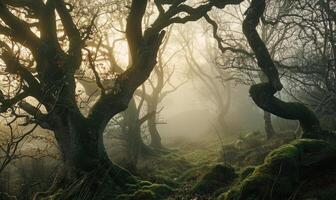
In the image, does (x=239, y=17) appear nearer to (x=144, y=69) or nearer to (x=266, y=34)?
(x=266, y=34)

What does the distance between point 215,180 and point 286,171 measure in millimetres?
3839

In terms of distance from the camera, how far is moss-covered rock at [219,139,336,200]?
8242 mm

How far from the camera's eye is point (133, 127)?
28.1 metres

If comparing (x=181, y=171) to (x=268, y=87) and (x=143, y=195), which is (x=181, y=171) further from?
(x=143, y=195)

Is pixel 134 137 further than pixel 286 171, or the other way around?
pixel 134 137

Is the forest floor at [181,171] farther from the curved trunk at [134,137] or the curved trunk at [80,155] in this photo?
the curved trunk at [80,155]

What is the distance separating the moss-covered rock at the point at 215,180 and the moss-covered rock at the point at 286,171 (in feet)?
7.28

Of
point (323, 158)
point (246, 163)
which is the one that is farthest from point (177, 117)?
point (323, 158)

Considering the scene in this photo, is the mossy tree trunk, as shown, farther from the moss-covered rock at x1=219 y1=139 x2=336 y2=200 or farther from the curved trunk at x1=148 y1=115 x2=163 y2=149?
the curved trunk at x1=148 y1=115 x2=163 y2=149

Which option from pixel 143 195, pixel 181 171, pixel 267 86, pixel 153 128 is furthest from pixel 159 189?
pixel 153 128

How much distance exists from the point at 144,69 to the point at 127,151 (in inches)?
606

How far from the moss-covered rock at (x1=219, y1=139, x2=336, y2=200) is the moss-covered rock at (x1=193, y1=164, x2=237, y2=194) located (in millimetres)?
2218

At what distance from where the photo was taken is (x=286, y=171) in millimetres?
8711

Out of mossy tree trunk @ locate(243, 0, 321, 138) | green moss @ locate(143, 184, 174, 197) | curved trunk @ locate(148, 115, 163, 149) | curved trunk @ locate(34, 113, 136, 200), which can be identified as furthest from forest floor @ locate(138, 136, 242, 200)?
mossy tree trunk @ locate(243, 0, 321, 138)
